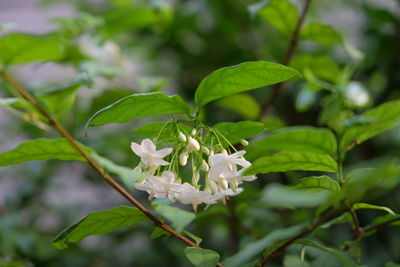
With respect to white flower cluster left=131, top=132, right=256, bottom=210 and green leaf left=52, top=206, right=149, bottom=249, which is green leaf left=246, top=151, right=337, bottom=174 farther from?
green leaf left=52, top=206, right=149, bottom=249

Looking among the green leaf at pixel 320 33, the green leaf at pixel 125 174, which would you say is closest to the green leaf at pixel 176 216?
the green leaf at pixel 125 174

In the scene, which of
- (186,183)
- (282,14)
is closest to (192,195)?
(186,183)

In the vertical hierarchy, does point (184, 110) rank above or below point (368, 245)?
above

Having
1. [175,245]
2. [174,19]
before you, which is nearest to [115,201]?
[175,245]

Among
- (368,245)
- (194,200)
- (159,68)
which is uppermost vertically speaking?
(194,200)

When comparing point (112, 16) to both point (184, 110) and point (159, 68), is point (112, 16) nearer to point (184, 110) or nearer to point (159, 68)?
point (159, 68)

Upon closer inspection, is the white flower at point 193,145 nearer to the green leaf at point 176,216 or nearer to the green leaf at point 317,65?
the green leaf at point 176,216

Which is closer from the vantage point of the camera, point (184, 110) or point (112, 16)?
point (184, 110)
